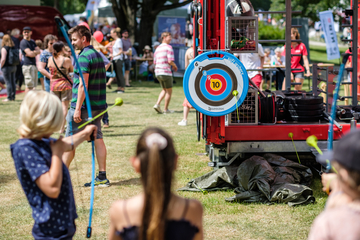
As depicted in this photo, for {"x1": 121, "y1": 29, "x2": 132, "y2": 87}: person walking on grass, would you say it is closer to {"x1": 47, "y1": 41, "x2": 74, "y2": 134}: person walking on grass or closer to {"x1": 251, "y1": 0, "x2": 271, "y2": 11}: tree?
{"x1": 47, "y1": 41, "x2": 74, "y2": 134}: person walking on grass

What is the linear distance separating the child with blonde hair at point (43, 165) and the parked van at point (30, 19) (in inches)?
648

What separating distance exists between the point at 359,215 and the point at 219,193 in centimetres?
341

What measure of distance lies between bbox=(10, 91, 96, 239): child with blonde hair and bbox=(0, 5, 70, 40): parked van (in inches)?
648

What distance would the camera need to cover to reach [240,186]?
5082 millimetres

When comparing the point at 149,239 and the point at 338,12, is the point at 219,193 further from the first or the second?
the point at 338,12

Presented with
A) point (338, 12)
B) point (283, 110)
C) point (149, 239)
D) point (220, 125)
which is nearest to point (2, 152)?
point (220, 125)

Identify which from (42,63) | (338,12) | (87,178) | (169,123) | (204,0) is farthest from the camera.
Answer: (338,12)

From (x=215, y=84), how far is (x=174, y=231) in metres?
3.19

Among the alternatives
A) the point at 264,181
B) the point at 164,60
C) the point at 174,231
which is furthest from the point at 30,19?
the point at 174,231

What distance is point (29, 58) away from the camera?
12500 millimetres

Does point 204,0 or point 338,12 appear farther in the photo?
point 338,12

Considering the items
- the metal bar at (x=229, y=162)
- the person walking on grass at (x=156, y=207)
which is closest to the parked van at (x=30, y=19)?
the metal bar at (x=229, y=162)

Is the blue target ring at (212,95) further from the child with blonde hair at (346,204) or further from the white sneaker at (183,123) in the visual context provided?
the white sneaker at (183,123)

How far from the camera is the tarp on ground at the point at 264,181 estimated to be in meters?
4.73
